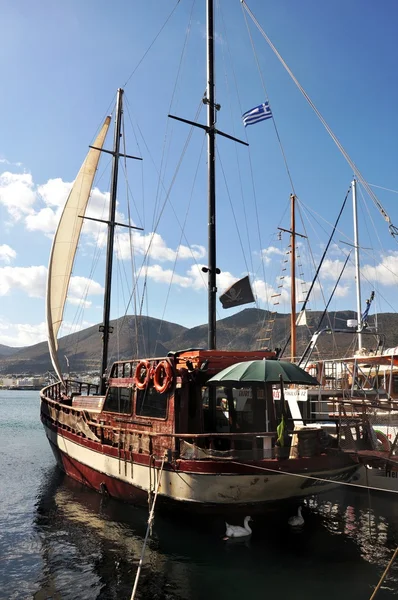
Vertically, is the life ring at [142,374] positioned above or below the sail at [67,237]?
below

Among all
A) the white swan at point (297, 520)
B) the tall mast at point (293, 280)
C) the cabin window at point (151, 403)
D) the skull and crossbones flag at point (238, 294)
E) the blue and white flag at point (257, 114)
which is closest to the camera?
the white swan at point (297, 520)

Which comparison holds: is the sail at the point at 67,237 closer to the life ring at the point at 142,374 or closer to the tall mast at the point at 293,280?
the life ring at the point at 142,374

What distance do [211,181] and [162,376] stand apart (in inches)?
315

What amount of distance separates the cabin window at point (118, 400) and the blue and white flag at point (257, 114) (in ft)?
39.6

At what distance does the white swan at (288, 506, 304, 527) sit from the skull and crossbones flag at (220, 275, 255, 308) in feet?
22.5

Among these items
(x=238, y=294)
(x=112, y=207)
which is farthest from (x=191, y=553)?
(x=112, y=207)

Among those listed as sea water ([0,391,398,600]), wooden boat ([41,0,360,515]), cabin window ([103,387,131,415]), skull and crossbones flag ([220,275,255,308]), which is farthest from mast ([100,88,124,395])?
sea water ([0,391,398,600])

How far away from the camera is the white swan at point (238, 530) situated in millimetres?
11102

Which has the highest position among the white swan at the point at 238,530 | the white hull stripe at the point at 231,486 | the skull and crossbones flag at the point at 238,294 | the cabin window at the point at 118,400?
the skull and crossbones flag at the point at 238,294

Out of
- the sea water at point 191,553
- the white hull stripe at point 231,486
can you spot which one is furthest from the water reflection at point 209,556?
the white hull stripe at point 231,486

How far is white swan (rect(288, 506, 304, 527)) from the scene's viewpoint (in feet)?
40.4

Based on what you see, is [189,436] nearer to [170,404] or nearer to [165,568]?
[170,404]

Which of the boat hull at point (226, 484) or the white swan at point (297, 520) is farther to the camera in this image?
the white swan at point (297, 520)

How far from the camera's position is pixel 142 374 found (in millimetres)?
13914
